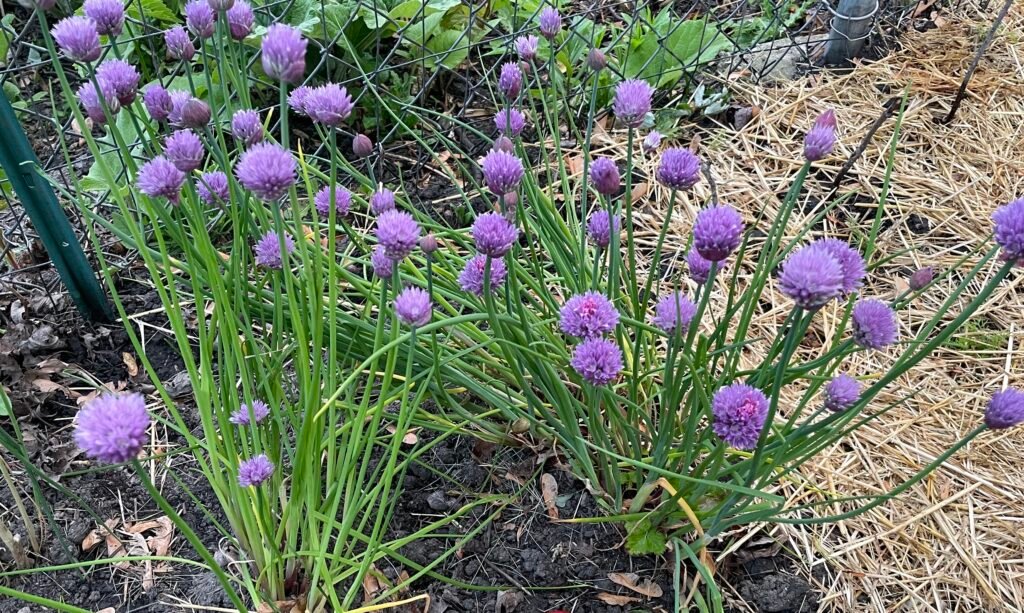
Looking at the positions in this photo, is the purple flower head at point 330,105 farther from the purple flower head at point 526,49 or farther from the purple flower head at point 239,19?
the purple flower head at point 526,49

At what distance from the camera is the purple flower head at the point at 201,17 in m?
1.15

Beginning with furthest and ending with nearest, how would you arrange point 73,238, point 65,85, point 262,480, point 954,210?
point 954,210
point 73,238
point 262,480
point 65,85

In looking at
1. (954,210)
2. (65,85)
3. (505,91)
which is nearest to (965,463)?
(954,210)

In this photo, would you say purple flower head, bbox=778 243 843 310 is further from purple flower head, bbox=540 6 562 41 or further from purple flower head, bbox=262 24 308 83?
purple flower head, bbox=540 6 562 41

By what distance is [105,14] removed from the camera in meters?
1.09

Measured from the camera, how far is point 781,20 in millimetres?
2740

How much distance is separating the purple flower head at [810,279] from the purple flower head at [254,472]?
77cm

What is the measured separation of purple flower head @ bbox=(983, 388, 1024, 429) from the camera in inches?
39.7

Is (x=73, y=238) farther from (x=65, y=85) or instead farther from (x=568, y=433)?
(x=568, y=433)

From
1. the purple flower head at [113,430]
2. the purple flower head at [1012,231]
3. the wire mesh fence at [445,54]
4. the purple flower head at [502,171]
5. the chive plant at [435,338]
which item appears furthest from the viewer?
the wire mesh fence at [445,54]

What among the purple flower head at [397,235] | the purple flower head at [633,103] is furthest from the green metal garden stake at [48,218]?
the purple flower head at [633,103]

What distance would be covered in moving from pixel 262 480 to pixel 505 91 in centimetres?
80

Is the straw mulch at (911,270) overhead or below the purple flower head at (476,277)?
below

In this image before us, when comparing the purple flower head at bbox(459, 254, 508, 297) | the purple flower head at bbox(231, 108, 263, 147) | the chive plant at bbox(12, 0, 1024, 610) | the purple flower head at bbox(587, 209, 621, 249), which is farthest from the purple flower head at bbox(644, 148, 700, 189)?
the purple flower head at bbox(231, 108, 263, 147)
